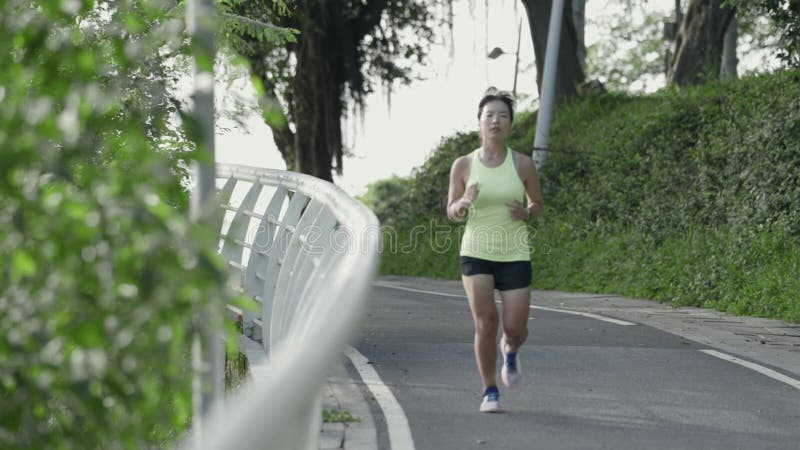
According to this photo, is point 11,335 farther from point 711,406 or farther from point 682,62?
point 682,62

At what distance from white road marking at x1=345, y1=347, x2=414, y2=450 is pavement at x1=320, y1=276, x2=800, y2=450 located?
0.10 meters

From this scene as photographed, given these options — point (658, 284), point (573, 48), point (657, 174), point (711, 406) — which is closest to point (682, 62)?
point (573, 48)

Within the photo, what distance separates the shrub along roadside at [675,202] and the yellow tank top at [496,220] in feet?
21.0

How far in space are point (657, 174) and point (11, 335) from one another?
60.7ft

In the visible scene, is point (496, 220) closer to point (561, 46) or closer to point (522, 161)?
point (522, 161)

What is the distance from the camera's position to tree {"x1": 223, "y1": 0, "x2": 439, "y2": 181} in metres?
A: 26.0

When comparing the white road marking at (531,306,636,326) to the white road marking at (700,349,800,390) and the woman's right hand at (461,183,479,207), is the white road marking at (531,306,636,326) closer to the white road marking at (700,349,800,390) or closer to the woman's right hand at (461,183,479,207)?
the white road marking at (700,349,800,390)

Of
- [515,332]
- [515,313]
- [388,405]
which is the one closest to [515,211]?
[515,313]

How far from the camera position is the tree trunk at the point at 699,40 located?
86.2ft

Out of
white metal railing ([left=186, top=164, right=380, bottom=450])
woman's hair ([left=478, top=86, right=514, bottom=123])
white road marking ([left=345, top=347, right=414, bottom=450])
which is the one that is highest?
woman's hair ([left=478, top=86, right=514, bottom=123])

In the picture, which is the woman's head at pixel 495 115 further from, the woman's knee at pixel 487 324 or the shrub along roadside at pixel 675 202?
the shrub along roadside at pixel 675 202

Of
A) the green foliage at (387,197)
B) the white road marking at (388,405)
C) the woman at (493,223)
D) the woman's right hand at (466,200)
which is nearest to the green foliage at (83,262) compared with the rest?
the white road marking at (388,405)

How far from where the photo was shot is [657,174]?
2123 centimetres

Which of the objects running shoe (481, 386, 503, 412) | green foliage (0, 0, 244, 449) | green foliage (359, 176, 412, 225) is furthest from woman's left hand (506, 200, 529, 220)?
green foliage (359, 176, 412, 225)
